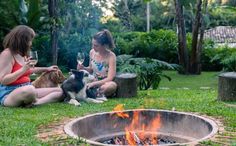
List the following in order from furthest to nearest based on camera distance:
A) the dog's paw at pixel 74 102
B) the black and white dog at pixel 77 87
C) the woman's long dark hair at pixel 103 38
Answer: the woman's long dark hair at pixel 103 38 < the black and white dog at pixel 77 87 < the dog's paw at pixel 74 102

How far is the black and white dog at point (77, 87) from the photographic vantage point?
18.6 feet

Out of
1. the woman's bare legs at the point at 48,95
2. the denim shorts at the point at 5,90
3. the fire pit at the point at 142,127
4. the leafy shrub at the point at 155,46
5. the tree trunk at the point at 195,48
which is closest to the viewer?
the fire pit at the point at 142,127

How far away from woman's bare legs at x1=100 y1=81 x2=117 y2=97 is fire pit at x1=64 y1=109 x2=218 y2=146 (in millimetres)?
1657

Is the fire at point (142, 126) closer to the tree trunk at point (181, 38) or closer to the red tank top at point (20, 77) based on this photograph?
the red tank top at point (20, 77)

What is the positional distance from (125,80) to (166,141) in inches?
88.2

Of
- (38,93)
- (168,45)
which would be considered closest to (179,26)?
(168,45)

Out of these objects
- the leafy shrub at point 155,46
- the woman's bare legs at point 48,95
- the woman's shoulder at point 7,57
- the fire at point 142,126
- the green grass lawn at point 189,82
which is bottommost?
the green grass lawn at point 189,82

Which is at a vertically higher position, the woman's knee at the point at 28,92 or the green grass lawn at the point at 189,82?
the woman's knee at the point at 28,92

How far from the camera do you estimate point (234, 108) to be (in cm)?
509

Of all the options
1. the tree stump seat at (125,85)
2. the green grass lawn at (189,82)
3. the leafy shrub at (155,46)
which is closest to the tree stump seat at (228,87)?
the tree stump seat at (125,85)

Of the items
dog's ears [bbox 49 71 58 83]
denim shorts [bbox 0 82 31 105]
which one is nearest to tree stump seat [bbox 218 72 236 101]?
dog's ears [bbox 49 71 58 83]

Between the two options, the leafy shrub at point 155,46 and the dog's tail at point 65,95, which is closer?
the dog's tail at point 65,95

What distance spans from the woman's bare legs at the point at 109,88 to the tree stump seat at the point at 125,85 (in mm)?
96

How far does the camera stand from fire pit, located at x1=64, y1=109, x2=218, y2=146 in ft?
13.7
